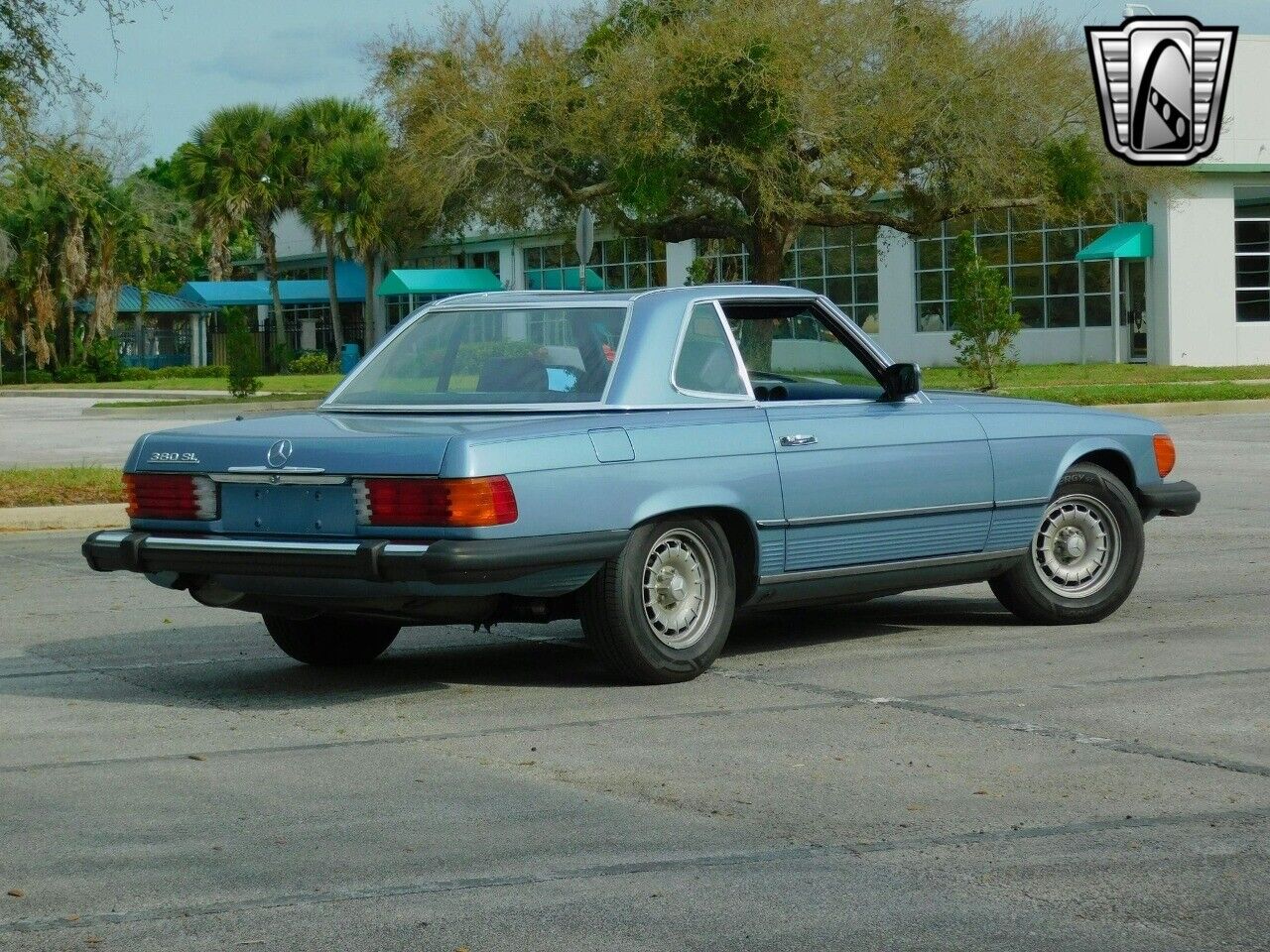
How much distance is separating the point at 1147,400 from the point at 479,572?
24762 millimetres

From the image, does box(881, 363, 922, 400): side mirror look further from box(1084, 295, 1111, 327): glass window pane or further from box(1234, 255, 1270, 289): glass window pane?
box(1084, 295, 1111, 327): glass window pane

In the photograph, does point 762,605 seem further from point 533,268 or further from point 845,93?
point 533,268

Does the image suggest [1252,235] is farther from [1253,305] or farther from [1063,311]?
[1063,311]

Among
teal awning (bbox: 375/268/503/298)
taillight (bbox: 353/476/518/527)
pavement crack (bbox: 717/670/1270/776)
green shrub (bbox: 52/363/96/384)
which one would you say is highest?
teal awning (bbox: 375/268/503/298)

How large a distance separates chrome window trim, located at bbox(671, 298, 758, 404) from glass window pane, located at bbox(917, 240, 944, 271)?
1758 inches

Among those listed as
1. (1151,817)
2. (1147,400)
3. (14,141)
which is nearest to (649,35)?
(1147,400)

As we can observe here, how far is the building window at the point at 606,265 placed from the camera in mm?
61156

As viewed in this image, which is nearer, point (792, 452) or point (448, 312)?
point (792, 452)

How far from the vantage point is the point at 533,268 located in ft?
224

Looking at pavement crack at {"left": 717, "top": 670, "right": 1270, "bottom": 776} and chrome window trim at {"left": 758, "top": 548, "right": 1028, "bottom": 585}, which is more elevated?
chrome window trim at {"left": 758, "top": 548, "right": 1028, "bottom": 585}

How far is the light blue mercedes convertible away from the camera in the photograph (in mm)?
7199

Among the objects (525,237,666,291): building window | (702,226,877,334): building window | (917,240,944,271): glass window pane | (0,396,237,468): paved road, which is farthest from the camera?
(525,237,666,291): building window

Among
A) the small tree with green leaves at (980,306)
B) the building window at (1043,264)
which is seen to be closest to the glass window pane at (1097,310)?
the building window at (1043,264)

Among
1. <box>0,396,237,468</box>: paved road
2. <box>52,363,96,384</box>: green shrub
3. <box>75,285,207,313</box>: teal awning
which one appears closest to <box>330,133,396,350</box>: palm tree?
<box>52,363,96,384</box>: green shrub
